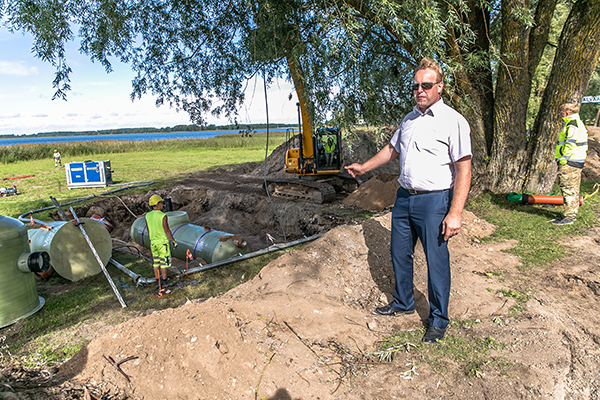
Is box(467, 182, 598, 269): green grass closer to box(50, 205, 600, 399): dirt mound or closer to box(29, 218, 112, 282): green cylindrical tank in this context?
box(50, 205, 600, 399): dirt mound

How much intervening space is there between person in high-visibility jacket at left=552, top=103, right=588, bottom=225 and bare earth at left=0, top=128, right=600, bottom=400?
139 centimetres

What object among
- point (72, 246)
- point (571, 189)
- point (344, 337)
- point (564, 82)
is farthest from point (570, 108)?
point (72, 246)

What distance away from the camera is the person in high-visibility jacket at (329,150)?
13.2m

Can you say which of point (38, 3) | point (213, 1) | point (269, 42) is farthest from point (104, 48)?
point (269, 42)

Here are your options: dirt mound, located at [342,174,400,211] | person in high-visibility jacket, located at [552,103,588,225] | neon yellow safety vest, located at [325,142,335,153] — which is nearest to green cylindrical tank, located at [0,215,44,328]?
dirt mound, located at [342,174,400,211]

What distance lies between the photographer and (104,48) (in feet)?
22.1

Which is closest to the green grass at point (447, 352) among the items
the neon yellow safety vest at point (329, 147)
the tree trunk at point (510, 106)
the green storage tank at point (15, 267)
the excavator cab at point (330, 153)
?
the green storage tank at point (15, 267)

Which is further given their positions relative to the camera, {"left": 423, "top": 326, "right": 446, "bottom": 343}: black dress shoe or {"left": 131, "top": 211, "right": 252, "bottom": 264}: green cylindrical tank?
{"left": 131, "top": 211, "right": 252, "bottom": 264}: green cylindrical tank

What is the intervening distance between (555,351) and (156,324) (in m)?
3.63

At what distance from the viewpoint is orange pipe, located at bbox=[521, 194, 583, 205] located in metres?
7.22

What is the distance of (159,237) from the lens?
585cm

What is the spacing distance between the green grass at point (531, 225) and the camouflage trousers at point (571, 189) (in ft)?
0.80

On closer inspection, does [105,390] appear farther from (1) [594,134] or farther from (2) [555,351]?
(1) [594,134]

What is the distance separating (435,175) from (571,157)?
498 centimetres
